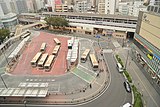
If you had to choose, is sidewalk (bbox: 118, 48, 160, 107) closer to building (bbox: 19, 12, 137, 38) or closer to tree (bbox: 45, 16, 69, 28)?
building (bbox: 19, 12, 137, 38)

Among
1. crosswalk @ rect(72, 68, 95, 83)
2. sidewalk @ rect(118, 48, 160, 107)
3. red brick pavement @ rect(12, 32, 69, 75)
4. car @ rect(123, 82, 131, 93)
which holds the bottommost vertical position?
sidewalk @ rect(118, 48, 160, 107)

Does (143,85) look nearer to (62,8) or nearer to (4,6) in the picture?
(62,8)

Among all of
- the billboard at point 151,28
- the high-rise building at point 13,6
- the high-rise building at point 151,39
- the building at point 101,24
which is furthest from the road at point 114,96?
the high-rise building at point 13,6

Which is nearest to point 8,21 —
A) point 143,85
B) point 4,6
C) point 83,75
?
point 4,6

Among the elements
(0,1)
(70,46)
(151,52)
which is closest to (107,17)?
(70,46)

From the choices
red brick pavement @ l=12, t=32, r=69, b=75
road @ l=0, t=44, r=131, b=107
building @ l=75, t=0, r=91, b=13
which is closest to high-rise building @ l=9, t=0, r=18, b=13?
building @ l=75, t=0, r=91, b=13

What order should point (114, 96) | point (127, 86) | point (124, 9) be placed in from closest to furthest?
point (114, 96), point (127, 86), point (124, 9)
